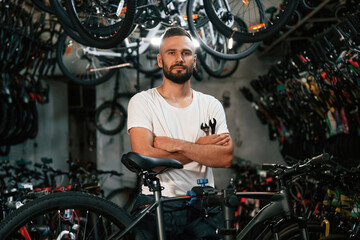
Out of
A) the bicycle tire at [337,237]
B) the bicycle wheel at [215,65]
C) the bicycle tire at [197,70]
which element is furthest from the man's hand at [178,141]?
the bicycle wheel at [215,65]

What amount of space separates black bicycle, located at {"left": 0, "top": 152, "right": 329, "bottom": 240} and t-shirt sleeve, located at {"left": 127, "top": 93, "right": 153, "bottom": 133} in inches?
16.9

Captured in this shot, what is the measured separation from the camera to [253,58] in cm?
834

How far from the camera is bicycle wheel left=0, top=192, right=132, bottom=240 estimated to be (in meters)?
1.48

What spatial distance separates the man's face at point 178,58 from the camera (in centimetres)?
217

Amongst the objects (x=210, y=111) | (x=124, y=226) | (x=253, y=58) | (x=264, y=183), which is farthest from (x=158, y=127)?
(x=253, y=58)

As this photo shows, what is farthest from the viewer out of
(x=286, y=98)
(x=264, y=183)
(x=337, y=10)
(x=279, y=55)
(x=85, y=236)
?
(x=279, y=55)

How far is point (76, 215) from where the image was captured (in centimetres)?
172

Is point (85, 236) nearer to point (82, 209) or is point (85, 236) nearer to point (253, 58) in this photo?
point (82, 209)

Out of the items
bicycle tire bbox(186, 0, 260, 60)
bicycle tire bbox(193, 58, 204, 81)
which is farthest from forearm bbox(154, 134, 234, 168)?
bicycle tire bbox(193, 58, 204, 81)

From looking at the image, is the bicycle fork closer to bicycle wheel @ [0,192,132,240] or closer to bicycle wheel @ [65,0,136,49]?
bicycle wheel @ [0,192,132,240]

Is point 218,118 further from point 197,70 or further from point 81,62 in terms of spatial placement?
point 81,62

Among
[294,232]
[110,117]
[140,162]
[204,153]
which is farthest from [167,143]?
[110,117]

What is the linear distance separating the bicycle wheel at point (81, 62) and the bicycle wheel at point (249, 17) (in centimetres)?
257

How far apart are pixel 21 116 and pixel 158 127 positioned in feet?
16.6
